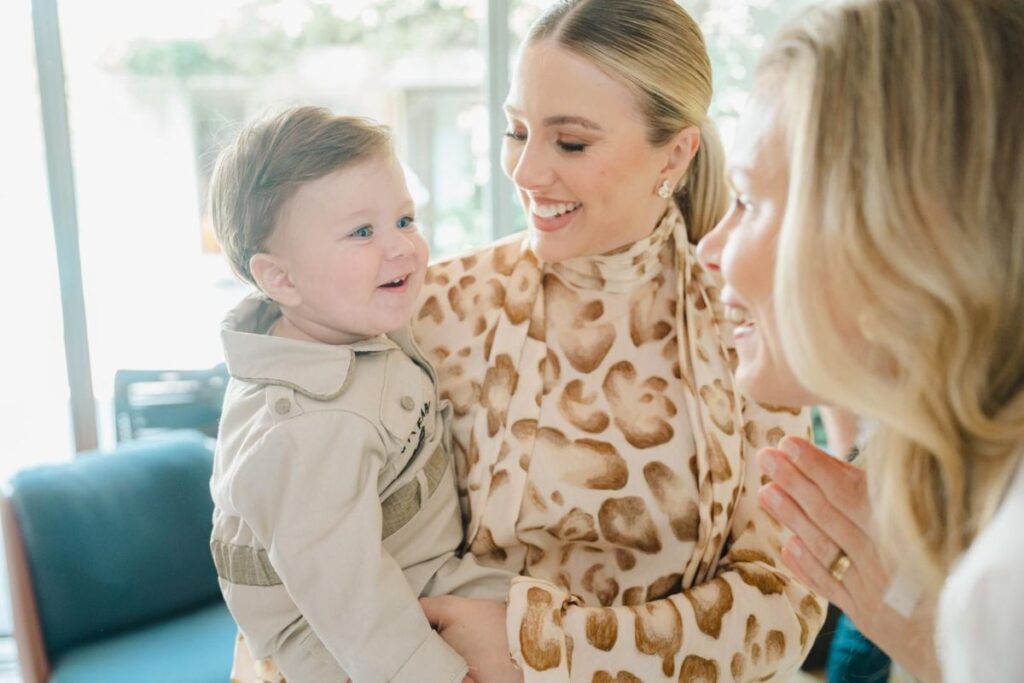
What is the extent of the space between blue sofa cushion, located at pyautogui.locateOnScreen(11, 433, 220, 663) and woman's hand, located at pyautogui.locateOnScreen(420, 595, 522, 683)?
121 cm

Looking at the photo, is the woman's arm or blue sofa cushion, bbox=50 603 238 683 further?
blue sofa cushion, bbox=50 603 238 683

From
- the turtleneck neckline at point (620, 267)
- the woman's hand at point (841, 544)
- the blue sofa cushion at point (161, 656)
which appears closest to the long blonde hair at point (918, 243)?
Result: the woman's hand at point (841, 544)

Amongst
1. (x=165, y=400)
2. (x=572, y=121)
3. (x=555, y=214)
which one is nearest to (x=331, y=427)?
(x=555, y=214)

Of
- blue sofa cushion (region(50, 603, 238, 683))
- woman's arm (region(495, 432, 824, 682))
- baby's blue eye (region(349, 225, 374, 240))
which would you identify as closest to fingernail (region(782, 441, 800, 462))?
woman's arm (region(495, 432, 824, 682))

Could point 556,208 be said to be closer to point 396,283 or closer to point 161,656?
point 396,283

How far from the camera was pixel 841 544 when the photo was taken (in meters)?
1.18

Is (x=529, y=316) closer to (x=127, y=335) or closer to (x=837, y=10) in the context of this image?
(x=837, y=10)

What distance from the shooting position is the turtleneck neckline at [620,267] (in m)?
1.55

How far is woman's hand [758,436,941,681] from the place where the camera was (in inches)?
43.9

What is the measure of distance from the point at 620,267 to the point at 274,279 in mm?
572

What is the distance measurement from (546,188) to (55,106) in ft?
6.79

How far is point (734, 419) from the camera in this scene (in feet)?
4.88

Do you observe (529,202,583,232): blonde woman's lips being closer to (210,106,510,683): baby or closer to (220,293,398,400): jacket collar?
(210,106,510,683): baby

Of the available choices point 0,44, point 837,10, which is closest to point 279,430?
point 837,10
